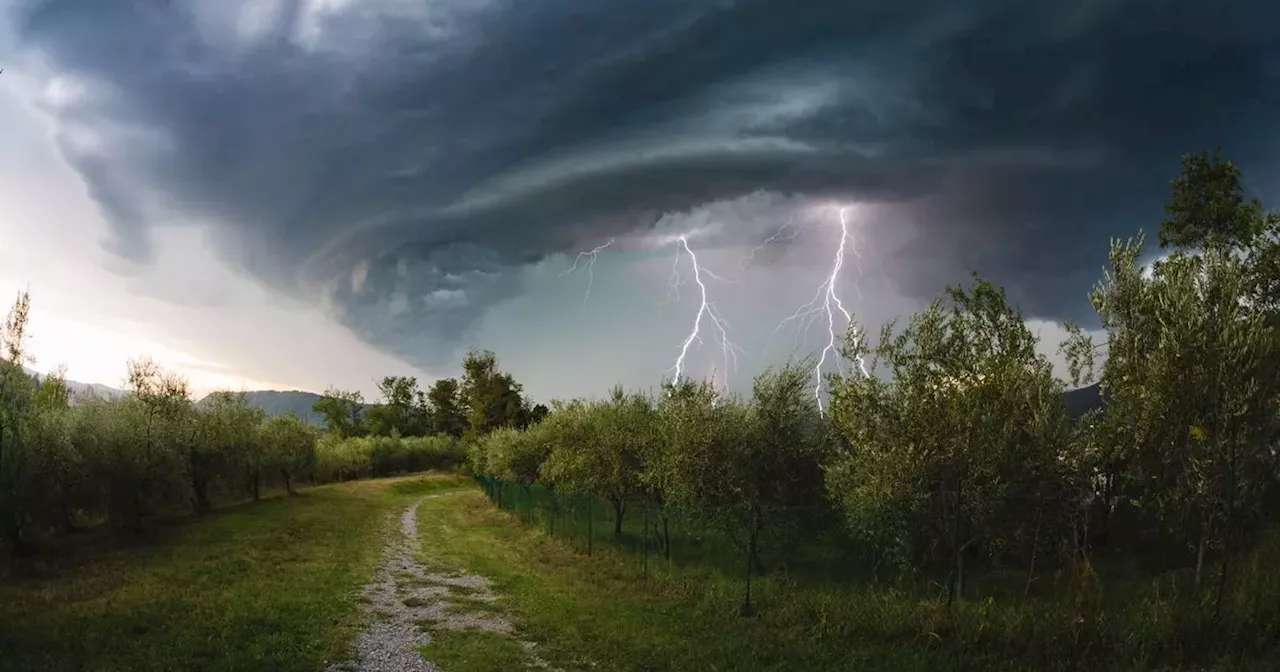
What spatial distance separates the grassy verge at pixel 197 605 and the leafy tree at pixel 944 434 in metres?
15.1

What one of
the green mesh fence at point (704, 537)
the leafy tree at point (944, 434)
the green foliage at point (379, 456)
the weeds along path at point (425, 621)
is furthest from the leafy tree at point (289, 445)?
the leafy tree at point (944, 434)

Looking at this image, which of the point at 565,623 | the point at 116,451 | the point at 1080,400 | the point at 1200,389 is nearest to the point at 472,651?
the point at 565,623

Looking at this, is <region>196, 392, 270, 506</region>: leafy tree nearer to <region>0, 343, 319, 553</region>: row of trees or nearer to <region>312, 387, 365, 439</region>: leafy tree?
<region>0, 343, 319, 553</region>: row of trees

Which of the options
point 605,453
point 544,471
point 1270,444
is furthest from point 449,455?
point 1270,444

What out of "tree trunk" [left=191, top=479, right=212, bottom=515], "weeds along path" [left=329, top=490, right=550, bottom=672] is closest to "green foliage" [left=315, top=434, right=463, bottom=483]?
"tree trunk" [left=191, top=479, right=212, bottom=515]

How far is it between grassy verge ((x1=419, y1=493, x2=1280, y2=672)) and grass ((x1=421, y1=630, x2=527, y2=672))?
114 mm

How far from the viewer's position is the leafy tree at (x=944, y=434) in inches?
727

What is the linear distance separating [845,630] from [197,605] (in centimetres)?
2008

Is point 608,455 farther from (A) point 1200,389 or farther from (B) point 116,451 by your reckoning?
(B) point 116,451

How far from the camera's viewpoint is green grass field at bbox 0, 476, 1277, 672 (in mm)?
15383

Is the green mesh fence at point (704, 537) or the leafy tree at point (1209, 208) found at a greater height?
the leafy tree at point (1209, 208)

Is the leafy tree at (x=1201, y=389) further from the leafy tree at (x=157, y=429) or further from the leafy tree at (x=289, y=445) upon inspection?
the leafy tree at (x=289, y=445)

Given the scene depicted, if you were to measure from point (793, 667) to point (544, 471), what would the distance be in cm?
3326

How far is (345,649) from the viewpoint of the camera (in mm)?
17219
